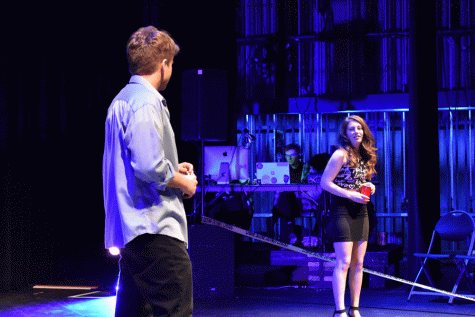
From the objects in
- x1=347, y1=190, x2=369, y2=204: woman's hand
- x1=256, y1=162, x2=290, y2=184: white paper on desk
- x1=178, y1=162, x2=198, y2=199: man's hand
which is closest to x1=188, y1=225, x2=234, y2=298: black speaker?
x1=256, y1=162, x2=290, y2=184: white paper on desk

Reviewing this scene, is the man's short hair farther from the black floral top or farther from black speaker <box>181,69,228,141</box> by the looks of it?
black speaker <box>181,69,228,141</box>

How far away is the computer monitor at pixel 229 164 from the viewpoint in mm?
6730

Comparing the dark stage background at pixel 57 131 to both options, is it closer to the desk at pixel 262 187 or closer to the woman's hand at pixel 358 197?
the desk at pixel 262 187

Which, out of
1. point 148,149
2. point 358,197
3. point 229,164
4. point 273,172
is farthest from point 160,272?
point 273,172

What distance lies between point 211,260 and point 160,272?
12.0ft

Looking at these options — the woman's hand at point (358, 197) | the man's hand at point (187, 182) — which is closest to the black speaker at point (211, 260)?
the woman's hand at point (358, 197)

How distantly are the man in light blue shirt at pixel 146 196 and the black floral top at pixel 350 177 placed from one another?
2325 mm

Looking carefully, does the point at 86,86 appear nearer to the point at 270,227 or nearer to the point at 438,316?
the point at 270,227

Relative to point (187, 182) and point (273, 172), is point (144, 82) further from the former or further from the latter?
point (273, 172)

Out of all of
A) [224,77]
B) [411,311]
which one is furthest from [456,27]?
[411,311]

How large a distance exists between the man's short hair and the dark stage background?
4500mm

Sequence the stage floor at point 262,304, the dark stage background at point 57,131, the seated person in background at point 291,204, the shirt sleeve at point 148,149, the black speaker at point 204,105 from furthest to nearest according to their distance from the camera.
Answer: the seated person in background at point 291,204 → the black speaker at point 204,105 → the dark stage background at point 57,131 → the stage floor at point 262,304 → the shirt sleeve at point 148,149

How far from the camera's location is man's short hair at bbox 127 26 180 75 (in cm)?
187

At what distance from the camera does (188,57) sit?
7832mm
